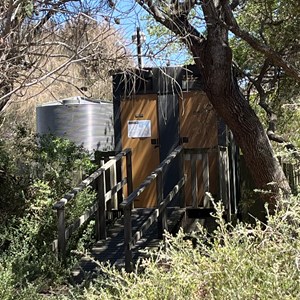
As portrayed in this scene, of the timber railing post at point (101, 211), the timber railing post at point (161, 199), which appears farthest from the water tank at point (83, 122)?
the timber railing post at point (161, 199)

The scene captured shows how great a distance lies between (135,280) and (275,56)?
3996 millimetres

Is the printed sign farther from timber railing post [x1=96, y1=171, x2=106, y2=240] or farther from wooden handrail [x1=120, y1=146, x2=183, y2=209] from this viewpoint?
timber railing post [x1=96, y1=171, x2=106, y2=240]

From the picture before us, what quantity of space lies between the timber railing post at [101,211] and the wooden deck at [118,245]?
Answer: 0.12 m

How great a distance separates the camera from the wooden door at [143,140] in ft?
29.1

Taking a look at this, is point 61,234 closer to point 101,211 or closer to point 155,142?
point 101,211

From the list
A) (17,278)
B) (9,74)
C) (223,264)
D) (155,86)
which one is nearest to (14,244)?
(17,278)

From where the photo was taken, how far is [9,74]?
552 centimetres

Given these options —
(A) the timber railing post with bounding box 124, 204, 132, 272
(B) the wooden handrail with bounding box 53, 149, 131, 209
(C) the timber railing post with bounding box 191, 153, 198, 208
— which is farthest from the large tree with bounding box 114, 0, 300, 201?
(B) the wooden handrail with bounding box 53, 149, 131, 209

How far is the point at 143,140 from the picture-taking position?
8898 mm

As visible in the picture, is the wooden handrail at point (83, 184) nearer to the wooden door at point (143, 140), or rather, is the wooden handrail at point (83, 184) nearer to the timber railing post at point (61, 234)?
the timber railing post at point (61, 234)

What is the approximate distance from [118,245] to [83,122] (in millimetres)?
6336

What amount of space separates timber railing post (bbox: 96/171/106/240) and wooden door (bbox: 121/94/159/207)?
4.48 ft

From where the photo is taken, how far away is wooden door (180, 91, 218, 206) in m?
8.34

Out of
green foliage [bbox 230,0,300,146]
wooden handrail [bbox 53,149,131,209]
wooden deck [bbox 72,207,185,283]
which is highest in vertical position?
green foliage [bbox 230,0,300,146]
